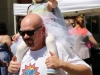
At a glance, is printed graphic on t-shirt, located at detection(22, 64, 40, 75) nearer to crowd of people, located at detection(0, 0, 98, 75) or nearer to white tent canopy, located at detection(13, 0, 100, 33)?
crowd of people, located at detection(0, 0, 98, 75)

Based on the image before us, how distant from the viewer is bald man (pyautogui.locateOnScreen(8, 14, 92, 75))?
85.5 inches

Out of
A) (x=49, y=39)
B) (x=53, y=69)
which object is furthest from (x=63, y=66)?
(x=49, y=39)

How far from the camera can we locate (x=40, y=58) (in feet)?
7.77

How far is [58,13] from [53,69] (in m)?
0.94

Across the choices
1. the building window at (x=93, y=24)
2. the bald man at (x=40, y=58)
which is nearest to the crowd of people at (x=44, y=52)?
the bald man at (x=40, y=58)

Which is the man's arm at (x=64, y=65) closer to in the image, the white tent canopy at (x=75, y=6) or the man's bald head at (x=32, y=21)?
the man's bald head at (x=32, y=21)

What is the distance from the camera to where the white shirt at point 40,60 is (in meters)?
2.30

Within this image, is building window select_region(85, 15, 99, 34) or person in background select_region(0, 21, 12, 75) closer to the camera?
person in background select_region(0, 21, 12, 75)

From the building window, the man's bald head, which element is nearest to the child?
the man's bald head

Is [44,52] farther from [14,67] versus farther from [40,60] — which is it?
[14,67]

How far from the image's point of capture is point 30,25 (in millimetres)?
2305

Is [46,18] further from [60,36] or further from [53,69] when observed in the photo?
[53,69]

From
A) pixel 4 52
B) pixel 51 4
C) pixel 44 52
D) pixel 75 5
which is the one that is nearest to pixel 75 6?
pixel 75 5

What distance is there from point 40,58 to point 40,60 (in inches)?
1.1
